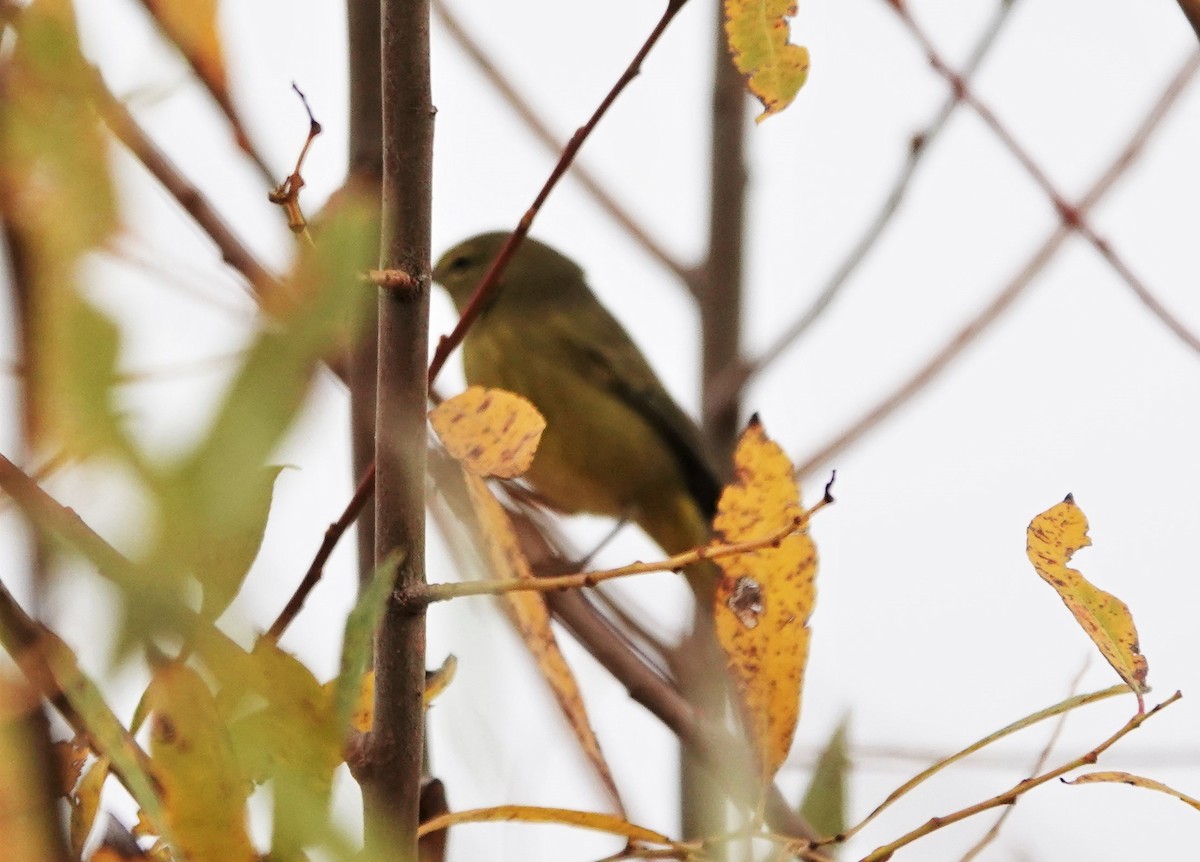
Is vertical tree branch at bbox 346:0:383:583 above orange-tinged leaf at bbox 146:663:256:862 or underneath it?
above

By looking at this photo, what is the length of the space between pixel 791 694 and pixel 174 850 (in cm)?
31

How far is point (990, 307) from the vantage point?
1399 millimetres

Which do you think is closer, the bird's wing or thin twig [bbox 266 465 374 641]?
thin twig [bbox 266 465 374 641]

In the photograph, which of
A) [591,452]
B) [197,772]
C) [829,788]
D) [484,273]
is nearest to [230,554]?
[197,772]

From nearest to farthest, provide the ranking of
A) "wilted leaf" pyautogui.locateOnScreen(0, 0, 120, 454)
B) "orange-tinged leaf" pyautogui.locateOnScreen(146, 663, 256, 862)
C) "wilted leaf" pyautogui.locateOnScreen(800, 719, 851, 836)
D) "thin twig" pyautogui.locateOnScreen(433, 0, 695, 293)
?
"wilted leaf" pyautogui.locateOnScreen(0, 0, 120, 454)
"orange-tinged leaf" pyautogui.locateOnScreen(146, 663, 256, 862)
"wilted leaf" pyautogui.locateOnScreen(800, 719, 851, 836)
"thin twig" pyautogui.locateOnScreen(433, 0, 695, 293)

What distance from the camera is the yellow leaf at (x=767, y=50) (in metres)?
0.66

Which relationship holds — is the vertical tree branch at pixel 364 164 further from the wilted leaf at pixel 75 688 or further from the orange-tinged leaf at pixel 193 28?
the wilted leaf at pixel 75 688

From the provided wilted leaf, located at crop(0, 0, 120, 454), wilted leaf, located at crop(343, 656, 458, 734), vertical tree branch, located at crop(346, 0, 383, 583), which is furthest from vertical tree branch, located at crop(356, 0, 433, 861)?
vertical tree branch, located at crop(346, 0, 383, 583)

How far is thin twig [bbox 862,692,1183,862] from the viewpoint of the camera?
53 centimetres

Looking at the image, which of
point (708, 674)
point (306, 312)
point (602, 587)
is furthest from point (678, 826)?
point (306, 312)

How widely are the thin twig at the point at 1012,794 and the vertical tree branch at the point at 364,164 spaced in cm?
49

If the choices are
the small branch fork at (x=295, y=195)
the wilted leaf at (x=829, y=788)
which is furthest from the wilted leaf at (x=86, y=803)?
the wilted leaf at (x=829, y=788)

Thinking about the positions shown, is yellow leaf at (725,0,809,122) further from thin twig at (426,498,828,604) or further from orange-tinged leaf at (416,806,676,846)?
orange-tinged leaf at (416,806,676,846)

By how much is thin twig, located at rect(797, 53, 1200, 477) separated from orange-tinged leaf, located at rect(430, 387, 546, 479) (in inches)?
33.1
